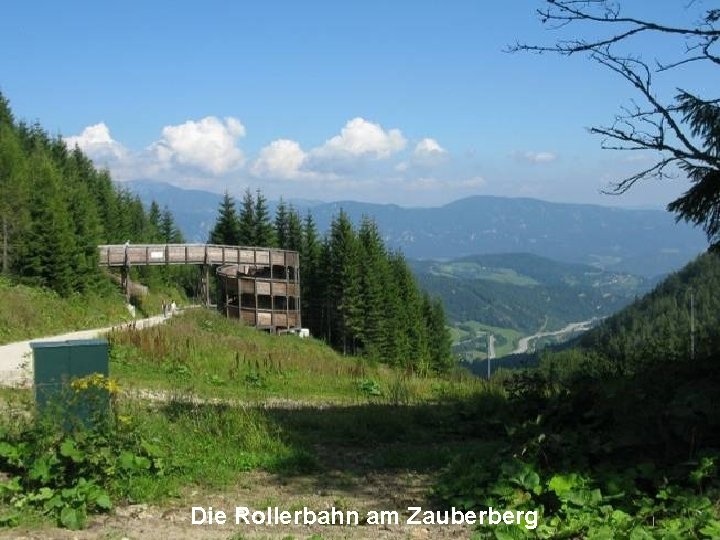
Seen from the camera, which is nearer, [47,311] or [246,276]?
[47,311]

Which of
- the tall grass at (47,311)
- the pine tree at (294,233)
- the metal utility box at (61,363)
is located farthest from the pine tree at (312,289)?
the metal utility box at (61,363)

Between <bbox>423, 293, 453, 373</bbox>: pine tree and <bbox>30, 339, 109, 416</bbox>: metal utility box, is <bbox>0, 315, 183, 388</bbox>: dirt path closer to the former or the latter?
<bbox>30, 339, 109, 416</bbox>: metal utility box

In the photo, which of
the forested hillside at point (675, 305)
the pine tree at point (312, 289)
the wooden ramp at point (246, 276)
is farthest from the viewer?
the forested hillside at point (675, 305)

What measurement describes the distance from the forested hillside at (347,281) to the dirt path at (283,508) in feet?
159

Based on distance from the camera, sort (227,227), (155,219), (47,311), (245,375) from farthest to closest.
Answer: (155,219) < (227,227) < (47,311) < (245,375)

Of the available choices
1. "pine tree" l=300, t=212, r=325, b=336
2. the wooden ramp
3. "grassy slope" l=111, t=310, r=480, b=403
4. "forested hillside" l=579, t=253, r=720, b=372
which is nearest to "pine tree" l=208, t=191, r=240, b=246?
"pine tree" l=300, t=212, r=325, b=336

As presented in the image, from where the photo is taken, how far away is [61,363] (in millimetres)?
8242

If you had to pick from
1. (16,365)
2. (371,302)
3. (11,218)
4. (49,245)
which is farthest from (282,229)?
(16,365)

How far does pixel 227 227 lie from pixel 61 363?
6419 cm

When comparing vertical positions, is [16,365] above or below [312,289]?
above

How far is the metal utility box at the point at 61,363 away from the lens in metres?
8.03

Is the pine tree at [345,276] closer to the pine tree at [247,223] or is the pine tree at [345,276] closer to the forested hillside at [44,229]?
the pine tree at [247,223]

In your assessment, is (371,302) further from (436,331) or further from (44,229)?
(44,229)

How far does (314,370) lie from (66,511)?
13345 millimetres
